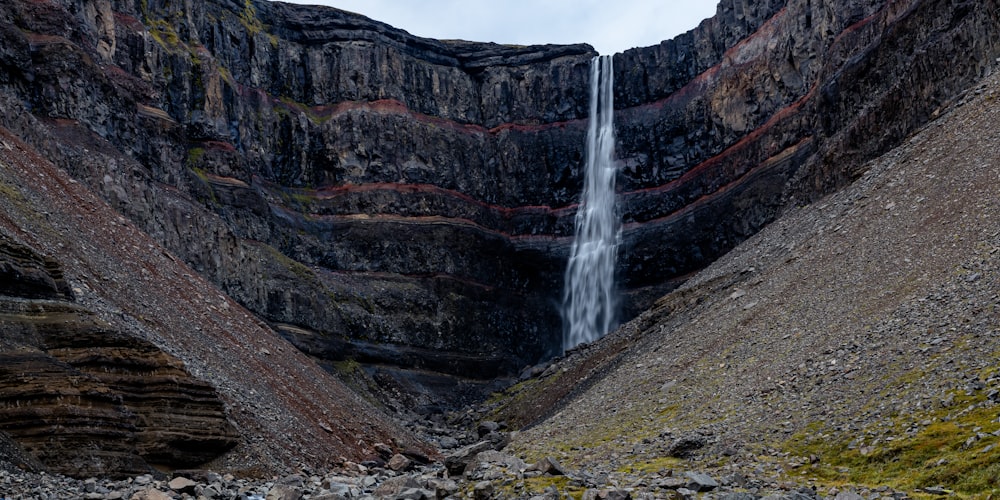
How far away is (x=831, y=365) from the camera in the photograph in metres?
24.4

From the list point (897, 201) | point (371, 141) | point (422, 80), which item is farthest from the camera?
point (422, 80)

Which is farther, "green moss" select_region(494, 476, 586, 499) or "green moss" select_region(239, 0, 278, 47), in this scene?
"green moss" select_region(239, 0, 278, 47)

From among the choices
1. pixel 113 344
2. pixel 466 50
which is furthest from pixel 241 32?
pixel 113 344

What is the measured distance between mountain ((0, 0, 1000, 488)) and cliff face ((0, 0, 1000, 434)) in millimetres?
190

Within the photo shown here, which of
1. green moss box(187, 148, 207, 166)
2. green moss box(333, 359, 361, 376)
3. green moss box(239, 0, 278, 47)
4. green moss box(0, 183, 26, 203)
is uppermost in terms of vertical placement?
green moss box(239, 0, 278, 47)

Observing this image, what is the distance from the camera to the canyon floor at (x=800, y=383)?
17438 mm

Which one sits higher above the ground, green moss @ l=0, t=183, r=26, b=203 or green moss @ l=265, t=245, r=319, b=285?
green moss @ l=265, t=245, r=319, b=285

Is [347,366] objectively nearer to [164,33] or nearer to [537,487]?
[164,33]

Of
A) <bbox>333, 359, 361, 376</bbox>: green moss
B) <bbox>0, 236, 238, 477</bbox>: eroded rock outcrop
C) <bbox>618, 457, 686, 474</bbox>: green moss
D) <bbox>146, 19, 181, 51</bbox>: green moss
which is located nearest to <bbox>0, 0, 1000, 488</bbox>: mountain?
<bbox>0, 236, 238, 477</bbox>: eroded rock outcrop

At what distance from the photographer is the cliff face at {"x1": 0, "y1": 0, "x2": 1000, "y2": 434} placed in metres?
46.2

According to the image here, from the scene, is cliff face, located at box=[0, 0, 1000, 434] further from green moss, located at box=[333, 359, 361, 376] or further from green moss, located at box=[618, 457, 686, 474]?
green moss, located at box=[618, 457, 686, 474]

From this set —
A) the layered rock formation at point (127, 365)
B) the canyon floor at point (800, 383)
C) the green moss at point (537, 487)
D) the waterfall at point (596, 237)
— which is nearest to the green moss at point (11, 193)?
the layered rock formation at point (127, 365)

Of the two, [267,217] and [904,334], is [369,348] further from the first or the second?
[904,334]

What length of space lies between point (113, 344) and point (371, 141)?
48.5 metres
